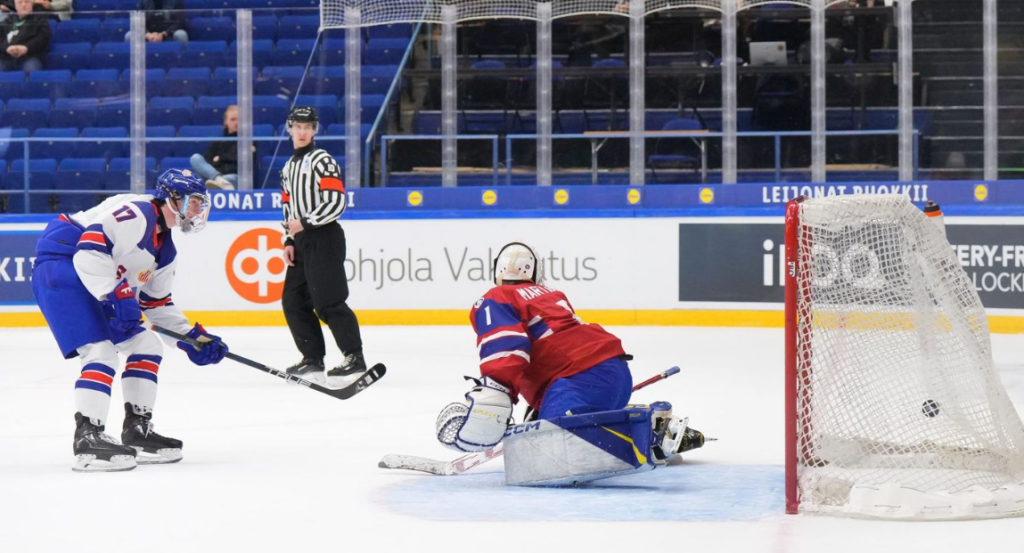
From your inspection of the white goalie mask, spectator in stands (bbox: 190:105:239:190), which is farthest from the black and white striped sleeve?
spectator in stands (bbox: 190:105:239:190)

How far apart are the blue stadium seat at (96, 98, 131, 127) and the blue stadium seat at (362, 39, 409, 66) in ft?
5.68

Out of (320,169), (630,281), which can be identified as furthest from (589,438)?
(630,281)

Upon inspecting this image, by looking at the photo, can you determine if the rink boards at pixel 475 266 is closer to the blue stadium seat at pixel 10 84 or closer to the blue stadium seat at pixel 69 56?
the blue stadium seat at pixel 10 84

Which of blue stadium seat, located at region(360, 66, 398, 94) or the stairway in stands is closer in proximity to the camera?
the stairway in stands

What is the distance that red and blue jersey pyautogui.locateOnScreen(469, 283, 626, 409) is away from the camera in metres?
3.91

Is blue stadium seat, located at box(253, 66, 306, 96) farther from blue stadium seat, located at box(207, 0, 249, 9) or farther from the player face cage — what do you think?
the player face cage

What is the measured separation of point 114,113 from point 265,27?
1.23 m

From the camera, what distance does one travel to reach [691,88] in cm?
964

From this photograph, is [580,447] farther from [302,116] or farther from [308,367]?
[302,116]

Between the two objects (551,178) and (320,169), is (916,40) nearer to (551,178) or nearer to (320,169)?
(551,178)

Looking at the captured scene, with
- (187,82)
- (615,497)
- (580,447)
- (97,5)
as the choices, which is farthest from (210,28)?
(615,497)

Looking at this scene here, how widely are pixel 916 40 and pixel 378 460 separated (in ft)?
20.2

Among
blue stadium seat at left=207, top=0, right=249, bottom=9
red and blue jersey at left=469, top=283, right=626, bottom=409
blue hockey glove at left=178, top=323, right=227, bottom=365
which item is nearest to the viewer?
red and blue jersey at left=469, top=283, right=626, bottom=409

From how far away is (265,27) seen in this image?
10.0m
